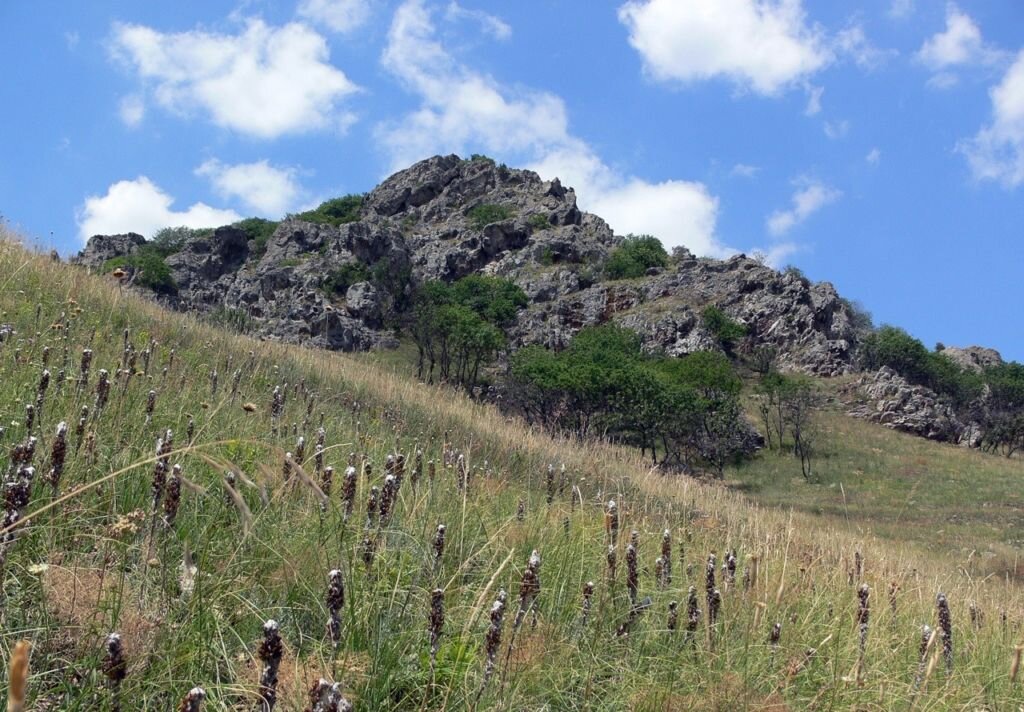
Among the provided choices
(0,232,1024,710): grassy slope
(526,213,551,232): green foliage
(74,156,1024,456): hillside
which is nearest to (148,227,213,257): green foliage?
(74,156,1024,456): hillside

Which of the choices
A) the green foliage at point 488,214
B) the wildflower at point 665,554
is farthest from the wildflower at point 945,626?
the green foliage at point 488,214

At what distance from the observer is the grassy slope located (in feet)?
6.27

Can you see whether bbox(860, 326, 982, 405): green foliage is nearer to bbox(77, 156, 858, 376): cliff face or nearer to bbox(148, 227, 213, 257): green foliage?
bbox(77, 156, 858, 376): cliff face

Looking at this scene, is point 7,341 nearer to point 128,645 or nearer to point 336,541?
point 336,541

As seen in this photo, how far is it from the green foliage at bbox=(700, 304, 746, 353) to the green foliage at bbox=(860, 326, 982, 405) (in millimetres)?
13432

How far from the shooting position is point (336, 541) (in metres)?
2.77

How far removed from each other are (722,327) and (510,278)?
2341 cm

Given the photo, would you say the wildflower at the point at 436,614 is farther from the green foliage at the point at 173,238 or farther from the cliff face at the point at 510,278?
the green foliage at the point at 173,238

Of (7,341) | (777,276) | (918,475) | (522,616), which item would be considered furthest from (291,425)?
(777,276)

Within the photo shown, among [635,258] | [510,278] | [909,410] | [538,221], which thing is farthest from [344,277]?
[909,410]

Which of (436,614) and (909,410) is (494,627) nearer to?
(436,614)

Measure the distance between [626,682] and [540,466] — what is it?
19.2ft

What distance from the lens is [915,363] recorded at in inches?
3002

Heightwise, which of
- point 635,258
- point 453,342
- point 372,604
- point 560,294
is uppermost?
point 635,258
